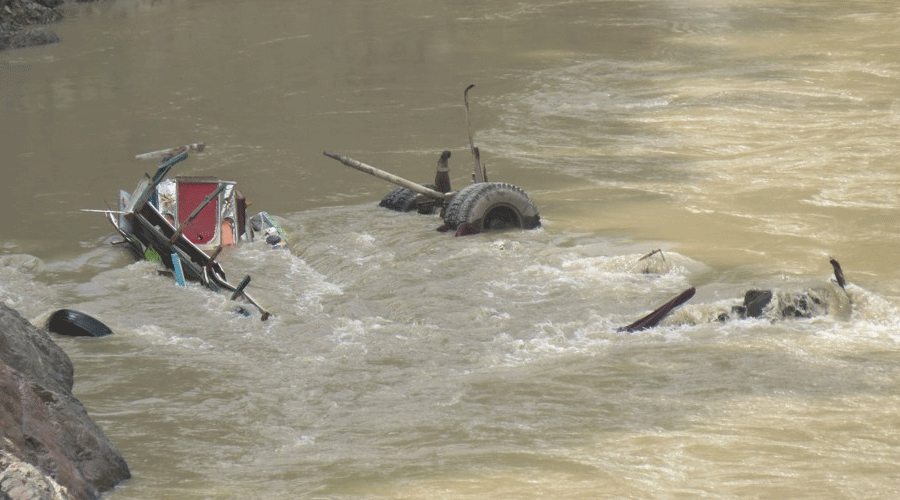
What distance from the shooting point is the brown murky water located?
30.4ft

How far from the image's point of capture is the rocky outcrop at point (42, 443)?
6.71m

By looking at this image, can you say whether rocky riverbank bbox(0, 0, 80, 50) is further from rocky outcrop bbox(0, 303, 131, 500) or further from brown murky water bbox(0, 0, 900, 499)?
rocky outcrop bbox(0, 303, 131, 500)

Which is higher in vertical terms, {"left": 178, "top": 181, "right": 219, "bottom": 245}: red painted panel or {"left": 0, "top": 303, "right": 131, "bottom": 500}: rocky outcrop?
{"left": 0, "top": 303, "right": 131, "bottom": 500}: rocky outcrop

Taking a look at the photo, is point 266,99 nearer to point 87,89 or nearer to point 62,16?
point 87,89

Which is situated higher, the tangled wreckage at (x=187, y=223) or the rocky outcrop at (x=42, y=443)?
the rocky outcrop at (x=42, y=443)

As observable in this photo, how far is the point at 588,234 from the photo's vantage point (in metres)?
15.9

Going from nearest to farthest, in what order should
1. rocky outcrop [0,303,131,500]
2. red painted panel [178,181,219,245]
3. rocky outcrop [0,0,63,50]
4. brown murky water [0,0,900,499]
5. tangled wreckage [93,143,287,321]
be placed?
1. rocky outcrop [0,303,131,500]
2. brown murky water [0,0,900,499]
3. tangled wreckage [93,143,287,321]
4. red painted panel [178,181,219,245]
5. rocky outcrop [0,0,63,50]

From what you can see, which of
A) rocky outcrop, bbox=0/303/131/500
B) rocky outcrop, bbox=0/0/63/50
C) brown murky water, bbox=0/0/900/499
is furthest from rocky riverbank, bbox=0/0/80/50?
rocky outcrop, bbox=0/303/131/500

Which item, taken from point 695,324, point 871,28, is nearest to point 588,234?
point 695,324

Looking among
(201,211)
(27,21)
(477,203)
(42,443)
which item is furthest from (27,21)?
(42,443)

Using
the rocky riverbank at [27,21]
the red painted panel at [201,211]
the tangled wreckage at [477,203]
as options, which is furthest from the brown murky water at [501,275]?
the rocky riverbank at [27,21]

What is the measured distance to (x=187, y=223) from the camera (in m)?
14.4

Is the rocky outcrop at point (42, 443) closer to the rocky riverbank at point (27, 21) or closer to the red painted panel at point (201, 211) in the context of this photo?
the red painted panel at point (201, 211)

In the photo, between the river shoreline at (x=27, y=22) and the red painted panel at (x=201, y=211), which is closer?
the red painted panel at (x=201, y=211)
